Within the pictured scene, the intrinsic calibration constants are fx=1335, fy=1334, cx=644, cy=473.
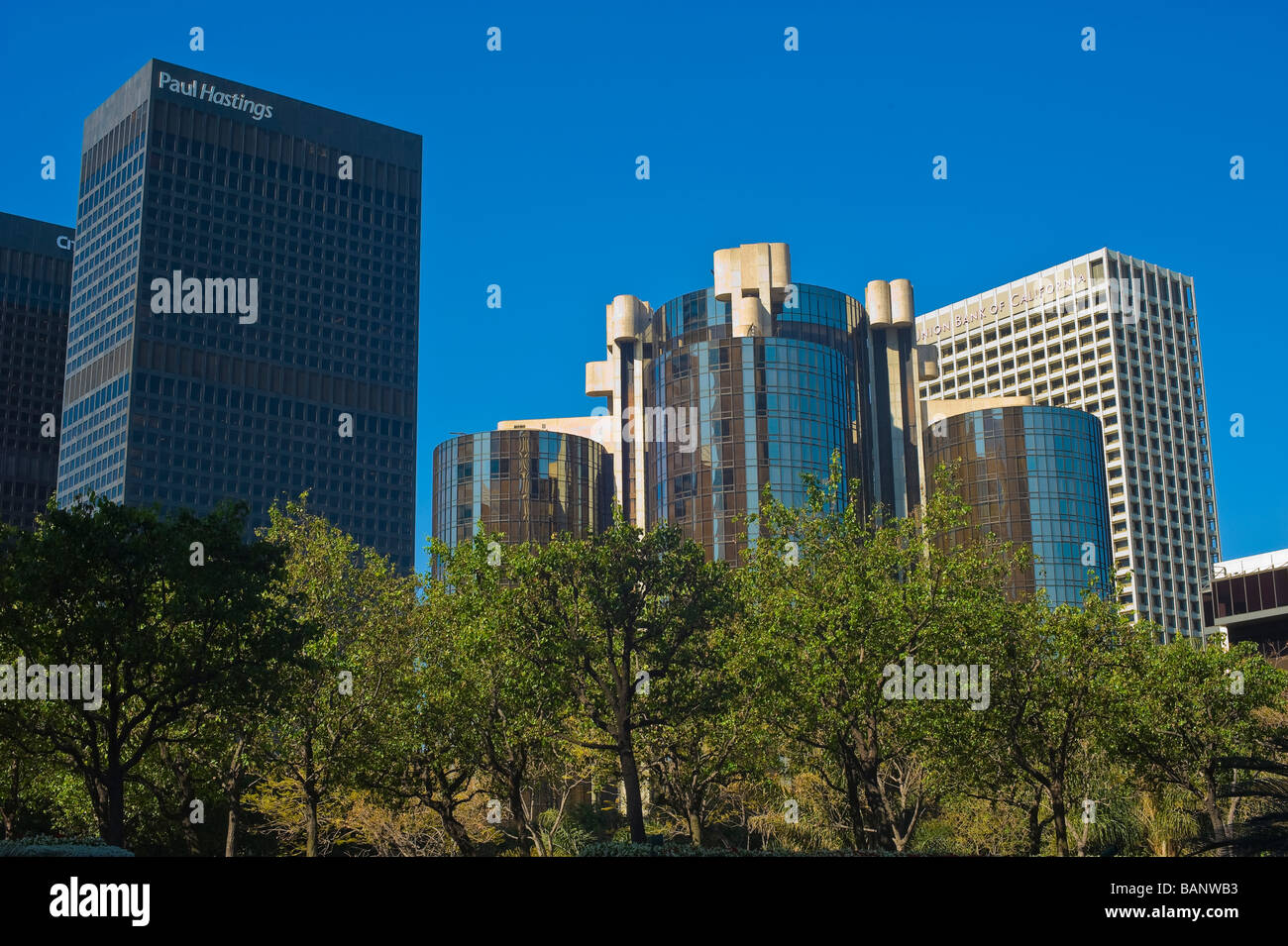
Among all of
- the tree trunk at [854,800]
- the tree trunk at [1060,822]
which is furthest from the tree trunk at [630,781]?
the tree trunk at [1060,822]

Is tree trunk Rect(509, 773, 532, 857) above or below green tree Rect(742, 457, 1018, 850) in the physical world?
below

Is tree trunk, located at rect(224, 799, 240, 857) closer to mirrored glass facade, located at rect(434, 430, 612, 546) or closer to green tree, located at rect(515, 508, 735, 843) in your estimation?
green tree, located at rect(515, 508, 735, 843)

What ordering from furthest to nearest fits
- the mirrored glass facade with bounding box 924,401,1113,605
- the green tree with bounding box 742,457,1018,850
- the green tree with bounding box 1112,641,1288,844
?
the mirrored glass facade with bounding box 924,401,1113,605
the green tree with bounding box 1112,641,1288,844
the green tree with bounding box 742,457,1018,850

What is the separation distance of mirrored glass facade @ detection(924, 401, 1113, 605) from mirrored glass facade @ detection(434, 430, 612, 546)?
135 feet

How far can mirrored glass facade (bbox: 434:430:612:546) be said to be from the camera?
150 metres

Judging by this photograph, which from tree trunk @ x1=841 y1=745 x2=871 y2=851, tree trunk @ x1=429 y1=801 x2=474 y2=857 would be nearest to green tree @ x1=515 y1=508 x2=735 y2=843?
tree trunk @ x1=841 y1=745 x2=871 y2=851

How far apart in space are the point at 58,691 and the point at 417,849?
16884 millimetres

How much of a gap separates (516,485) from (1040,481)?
5984 centimetres

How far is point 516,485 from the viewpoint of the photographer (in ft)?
495

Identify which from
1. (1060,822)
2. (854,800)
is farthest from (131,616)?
(1060,822)

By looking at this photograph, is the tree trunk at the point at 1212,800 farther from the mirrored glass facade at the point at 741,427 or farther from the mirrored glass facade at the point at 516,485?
the mirrored glass facade at the point at 516,485

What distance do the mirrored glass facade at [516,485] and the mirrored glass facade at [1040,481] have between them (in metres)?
41.1

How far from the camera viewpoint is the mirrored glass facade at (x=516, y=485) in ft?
493

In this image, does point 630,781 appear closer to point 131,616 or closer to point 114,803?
point 114,803
